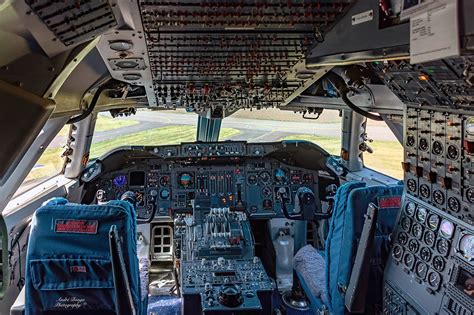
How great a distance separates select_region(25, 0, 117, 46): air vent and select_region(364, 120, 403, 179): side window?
2685 millimetres

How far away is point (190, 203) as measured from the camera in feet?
15.8

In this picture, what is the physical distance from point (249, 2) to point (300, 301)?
3024 millimetres

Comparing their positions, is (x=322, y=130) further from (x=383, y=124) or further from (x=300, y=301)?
(x=300, y=301)

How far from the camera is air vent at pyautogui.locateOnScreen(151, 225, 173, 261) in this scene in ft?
15.7

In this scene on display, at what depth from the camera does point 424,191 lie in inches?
88.7

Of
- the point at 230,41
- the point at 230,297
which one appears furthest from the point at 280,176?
the point at 230,41

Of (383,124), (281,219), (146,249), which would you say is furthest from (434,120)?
(146,249)

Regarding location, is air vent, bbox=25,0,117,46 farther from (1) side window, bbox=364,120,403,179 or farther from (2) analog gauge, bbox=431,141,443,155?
(1) side window, bbox=364,120,403,179

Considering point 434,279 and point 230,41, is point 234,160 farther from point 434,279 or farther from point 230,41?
point 434,279

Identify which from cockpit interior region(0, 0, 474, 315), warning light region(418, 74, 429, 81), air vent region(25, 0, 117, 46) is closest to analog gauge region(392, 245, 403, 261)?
cockpit interior region(0, 0, 474, 315)

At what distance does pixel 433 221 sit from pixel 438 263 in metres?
0.20

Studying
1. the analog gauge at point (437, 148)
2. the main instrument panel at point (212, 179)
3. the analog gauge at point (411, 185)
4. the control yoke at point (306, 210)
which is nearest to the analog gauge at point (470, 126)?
the analog gauge at point (437, 148)

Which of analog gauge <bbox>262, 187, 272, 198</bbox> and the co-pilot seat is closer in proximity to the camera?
the co-pilot seat

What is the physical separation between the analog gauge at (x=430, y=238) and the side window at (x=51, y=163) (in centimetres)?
305
